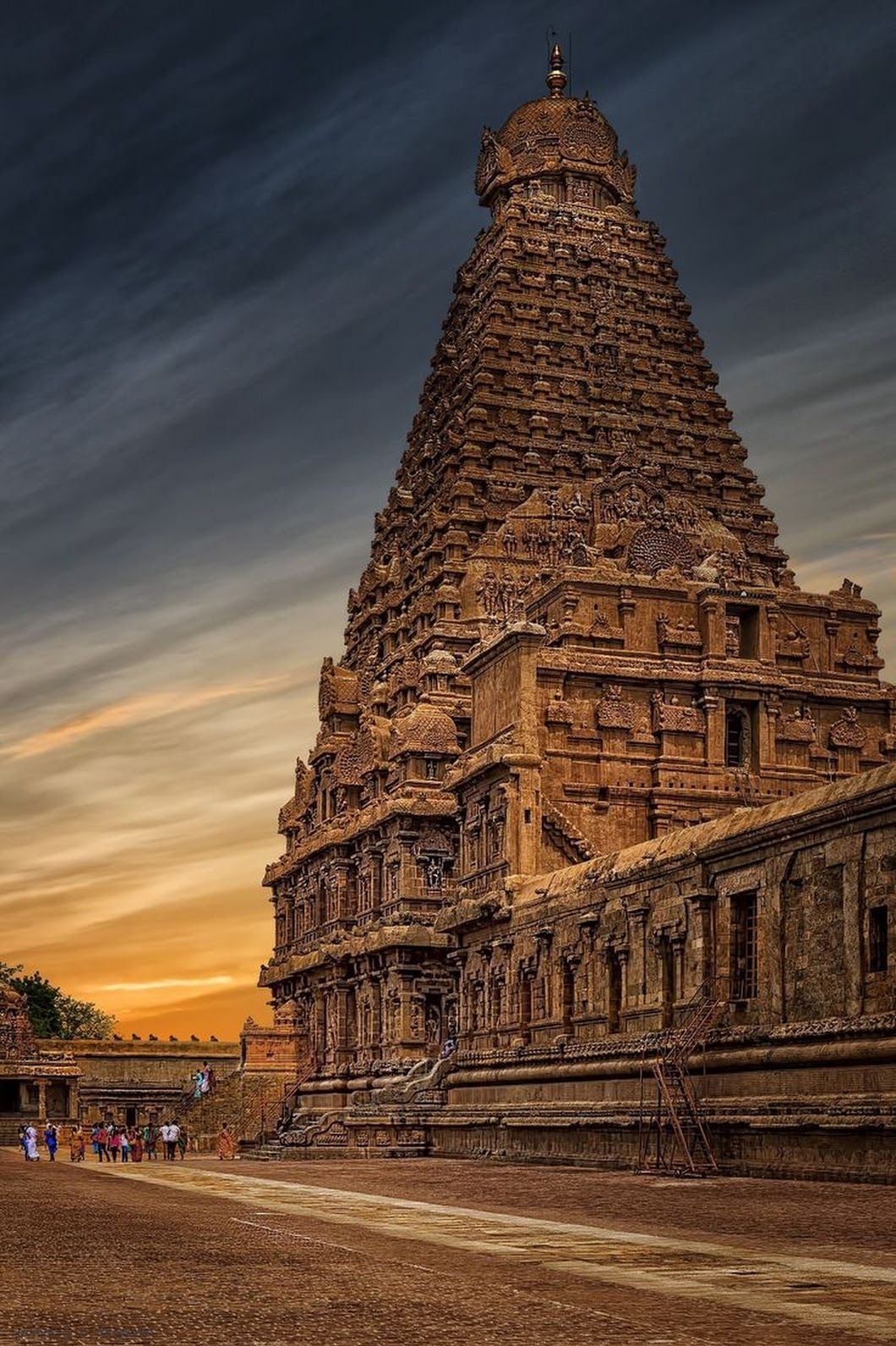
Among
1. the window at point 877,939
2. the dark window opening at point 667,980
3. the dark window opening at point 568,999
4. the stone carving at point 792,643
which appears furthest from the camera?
the stone carving at point 792,643

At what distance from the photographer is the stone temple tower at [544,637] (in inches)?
2517

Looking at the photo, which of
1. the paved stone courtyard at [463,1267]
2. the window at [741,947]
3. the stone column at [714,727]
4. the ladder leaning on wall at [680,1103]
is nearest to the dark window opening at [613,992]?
the ladder leaning on wall at [680,1103]

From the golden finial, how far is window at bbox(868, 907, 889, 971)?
256 feet

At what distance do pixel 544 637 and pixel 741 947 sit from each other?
23.3 metres

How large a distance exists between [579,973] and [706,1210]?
22300mm

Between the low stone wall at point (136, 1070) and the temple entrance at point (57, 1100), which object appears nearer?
the temple entrance at point (57, 1100)

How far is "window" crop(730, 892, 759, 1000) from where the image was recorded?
3941cm

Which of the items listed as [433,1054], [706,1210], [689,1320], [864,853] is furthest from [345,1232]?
A: [433,1054]

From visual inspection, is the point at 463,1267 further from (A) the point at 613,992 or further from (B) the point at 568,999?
(B) the point at 568,999

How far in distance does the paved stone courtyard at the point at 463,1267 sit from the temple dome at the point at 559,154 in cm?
7366

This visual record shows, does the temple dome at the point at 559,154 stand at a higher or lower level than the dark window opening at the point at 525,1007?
higher

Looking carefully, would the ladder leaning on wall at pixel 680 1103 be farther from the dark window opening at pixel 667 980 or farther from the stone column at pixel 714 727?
the stone column at pixel 714 727

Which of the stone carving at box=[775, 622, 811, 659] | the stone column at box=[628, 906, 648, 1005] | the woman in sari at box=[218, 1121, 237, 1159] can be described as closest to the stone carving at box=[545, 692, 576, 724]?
the stone carving at box=[775, 622, 811, 659]

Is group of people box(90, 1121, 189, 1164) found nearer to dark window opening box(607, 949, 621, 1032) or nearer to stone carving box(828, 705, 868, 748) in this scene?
dark window opening box(607, 949, 621, 1032)
